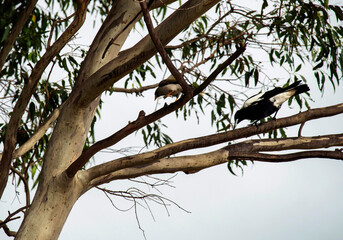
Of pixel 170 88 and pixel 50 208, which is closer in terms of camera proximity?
pixel 50 208

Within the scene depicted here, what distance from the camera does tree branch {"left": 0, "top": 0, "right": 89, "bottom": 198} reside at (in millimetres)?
3033

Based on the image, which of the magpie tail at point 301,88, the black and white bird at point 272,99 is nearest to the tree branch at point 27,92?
the black and white bird at point 272,99

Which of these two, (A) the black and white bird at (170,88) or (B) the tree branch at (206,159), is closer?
(B) the tree branch at (206,159)

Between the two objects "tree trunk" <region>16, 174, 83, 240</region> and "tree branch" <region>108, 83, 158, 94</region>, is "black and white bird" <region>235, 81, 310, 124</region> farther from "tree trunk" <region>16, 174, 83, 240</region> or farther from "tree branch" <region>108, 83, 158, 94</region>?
"tree trunk" <region>16, 174, 83, 240</region>

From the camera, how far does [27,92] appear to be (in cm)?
303

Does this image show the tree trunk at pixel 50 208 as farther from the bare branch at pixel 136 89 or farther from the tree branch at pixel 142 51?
the bare branch at pixel 136 89

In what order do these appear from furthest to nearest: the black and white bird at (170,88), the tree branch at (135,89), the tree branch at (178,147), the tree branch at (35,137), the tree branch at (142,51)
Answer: the tree branch at (135,89) → the tree branch at (35,137) → the black and white bird at (170,88) → the tree branch at (178,147) → the tree branch at (142,51)

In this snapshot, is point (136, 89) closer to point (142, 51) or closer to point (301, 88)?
point (301, 88)

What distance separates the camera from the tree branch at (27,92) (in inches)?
119

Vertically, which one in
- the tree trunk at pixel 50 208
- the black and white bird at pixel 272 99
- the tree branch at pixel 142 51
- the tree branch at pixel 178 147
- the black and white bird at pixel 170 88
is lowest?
the tree trunk at pixel 50 208

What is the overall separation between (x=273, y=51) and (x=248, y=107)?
748 millimetres

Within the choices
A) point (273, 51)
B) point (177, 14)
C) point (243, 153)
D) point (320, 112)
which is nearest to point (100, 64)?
point (177, 14)

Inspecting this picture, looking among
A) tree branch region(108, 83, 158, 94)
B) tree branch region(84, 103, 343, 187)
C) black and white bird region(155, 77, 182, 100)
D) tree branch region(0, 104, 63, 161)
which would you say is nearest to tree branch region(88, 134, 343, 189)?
tree branch region(84, 103, 343, 187)

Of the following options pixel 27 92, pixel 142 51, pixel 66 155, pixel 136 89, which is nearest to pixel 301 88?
pixel 142 51
